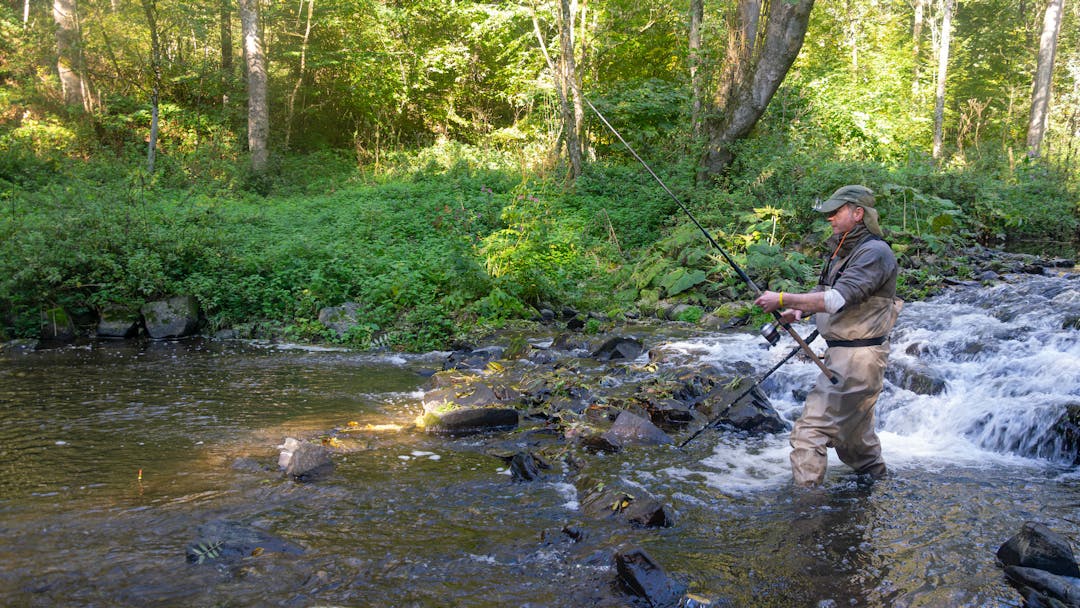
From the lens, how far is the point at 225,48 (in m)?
23.9

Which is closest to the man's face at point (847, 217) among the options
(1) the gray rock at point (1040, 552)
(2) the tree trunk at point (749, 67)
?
(1) the gray rock at point (1040, 552)

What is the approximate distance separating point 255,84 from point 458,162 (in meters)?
6.16

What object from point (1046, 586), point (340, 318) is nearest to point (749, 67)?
point (340, 318)

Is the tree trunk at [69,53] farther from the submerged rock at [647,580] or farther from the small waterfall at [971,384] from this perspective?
the submerged rock at [647,580]

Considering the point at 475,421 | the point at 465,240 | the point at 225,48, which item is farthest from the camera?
the point at 225,48

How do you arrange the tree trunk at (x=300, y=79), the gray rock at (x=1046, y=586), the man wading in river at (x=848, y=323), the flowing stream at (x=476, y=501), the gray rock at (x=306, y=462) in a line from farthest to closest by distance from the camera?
the tree trunk at (x=300, y=79) → the gray rock at (x=306, y=462) → the man wading in river at (x=848, y=323) → the flowing stream at (x=476, y=501) → the gray rock at (x=1046, y=586)

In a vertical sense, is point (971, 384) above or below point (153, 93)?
below

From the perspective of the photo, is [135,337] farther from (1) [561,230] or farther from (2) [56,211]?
(1) [561,230]

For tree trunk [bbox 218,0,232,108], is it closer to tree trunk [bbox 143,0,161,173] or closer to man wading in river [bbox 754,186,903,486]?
tree trunk [bbox 143,0,161,173]

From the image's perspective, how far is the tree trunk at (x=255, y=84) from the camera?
19.5 meters

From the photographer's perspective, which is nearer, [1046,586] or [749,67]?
[1046,586]

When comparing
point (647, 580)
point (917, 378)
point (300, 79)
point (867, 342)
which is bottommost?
point (647, 580)

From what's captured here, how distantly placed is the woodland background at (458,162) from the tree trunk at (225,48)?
10 centimetres

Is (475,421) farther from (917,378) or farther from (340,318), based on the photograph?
(340,318)
